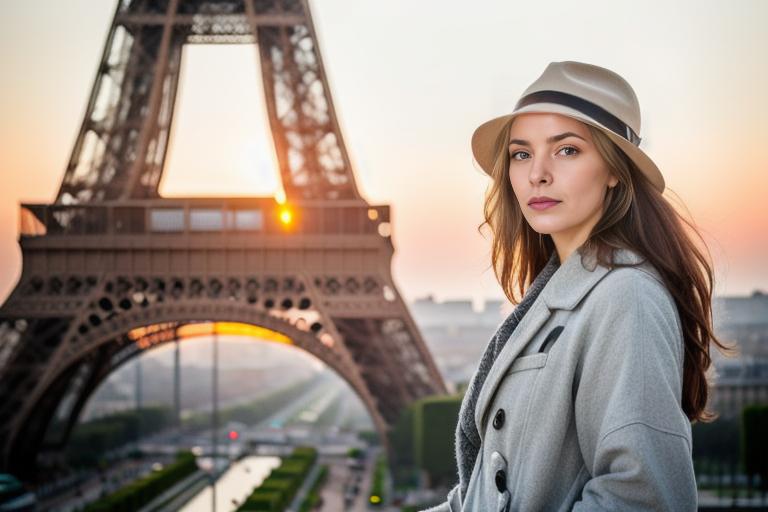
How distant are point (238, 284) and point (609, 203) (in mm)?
17950

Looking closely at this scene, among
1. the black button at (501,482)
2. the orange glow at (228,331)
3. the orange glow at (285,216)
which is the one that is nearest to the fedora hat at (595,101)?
the black button at (501,482)

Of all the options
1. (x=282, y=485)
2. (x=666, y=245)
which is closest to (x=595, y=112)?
(x=666, y=245)

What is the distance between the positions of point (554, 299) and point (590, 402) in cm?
27

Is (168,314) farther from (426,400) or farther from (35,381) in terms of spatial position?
(426,400)

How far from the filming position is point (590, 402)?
1.84 metres

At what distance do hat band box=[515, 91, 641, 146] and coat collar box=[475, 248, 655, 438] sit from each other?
0.91ft

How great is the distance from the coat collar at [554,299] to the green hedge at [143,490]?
18123mm

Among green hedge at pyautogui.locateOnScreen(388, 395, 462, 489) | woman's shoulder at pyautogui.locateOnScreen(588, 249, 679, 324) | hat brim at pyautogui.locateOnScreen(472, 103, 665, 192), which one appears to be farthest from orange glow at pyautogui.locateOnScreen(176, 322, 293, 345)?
woman's shoulder at pyautogui.locateOnScreen(588, 249, 679, 324)

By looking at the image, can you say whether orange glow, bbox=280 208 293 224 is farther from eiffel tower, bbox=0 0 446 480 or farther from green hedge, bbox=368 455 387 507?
green hedge, bbox=368 455 387 507

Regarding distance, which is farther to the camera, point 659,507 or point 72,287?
point 72,287

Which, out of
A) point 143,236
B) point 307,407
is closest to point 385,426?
point 143,236

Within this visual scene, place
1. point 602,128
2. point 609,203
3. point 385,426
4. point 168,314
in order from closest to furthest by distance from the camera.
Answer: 1. point 602,128
2. point 609,203
3. point 168,314
4. point 385,426

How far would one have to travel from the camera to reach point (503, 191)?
7.92 ft

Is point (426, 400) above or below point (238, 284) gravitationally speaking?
below
